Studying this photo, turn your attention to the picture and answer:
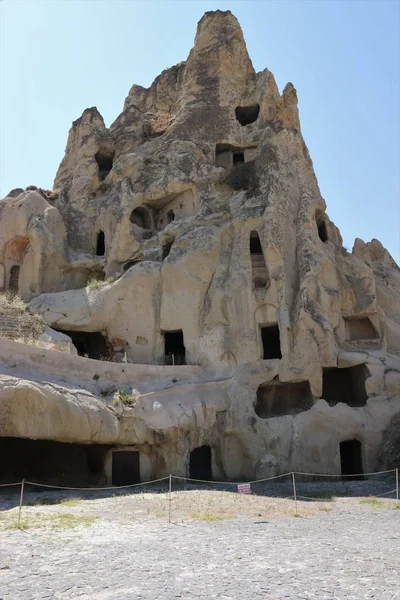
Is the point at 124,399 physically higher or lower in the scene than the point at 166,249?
lower

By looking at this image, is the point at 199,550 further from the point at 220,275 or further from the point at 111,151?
the point at 111,151

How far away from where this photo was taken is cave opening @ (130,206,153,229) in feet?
96.6

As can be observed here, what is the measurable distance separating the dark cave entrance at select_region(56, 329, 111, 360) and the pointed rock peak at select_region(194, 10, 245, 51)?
58.1ft

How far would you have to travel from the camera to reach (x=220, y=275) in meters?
24.2

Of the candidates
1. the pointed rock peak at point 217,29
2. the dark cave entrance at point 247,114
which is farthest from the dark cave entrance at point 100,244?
the pointed rock peak at point 217,29

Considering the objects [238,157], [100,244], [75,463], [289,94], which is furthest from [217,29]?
[75,463]

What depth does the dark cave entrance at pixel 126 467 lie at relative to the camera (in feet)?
62.6

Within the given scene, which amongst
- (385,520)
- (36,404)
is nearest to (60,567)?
(385,520)

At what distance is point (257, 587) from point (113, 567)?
2.17 metres

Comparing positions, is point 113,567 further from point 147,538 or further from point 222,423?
point 222,423

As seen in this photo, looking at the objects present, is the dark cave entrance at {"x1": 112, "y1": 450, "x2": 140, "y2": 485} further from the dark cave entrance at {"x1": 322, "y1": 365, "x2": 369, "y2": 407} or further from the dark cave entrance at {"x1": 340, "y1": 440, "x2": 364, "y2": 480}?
the dark cave entrance at {"x1": 322, "y1": 365, "x2": 369, "y2": 407}

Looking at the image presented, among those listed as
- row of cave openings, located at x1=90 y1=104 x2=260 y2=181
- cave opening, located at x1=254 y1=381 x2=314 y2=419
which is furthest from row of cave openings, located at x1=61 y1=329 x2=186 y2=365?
row of cave openings, located at x1=90 y1=104 x2=260 y2=181

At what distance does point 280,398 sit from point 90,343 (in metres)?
9.32

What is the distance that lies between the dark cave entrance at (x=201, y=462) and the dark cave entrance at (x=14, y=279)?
12.4 meters
